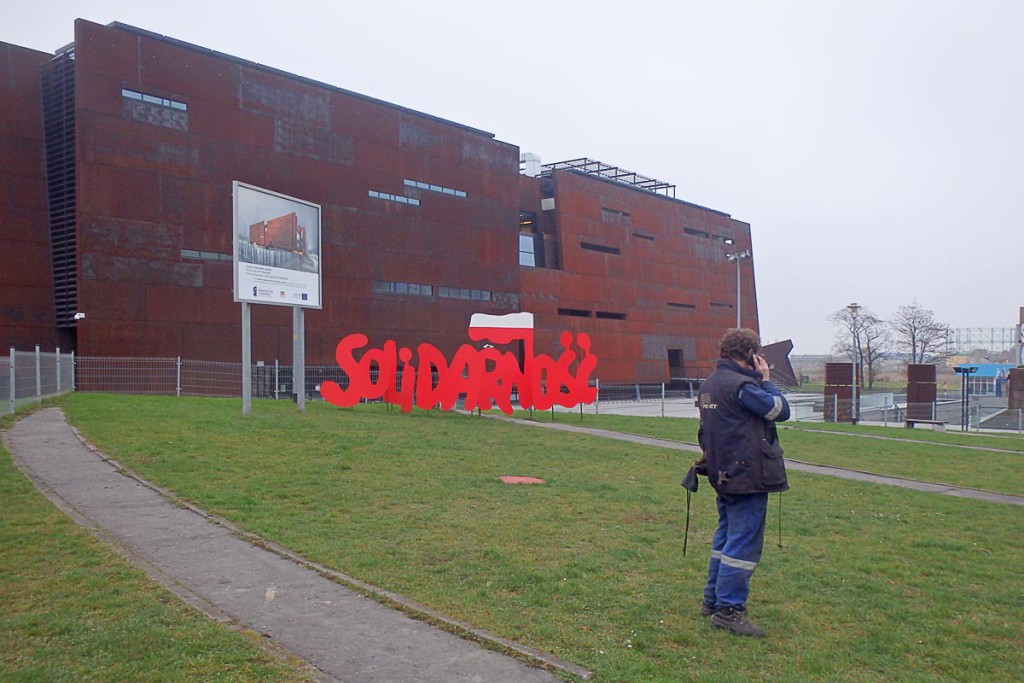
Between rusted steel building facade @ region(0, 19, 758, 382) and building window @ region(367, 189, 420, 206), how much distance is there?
7 cm

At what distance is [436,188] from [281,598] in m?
38.2

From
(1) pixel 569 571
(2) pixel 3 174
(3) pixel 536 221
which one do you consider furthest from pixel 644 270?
(1) pixel 569 571

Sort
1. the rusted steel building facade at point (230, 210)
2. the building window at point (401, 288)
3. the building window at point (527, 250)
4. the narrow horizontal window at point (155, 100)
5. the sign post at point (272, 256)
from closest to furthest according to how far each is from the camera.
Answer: the sign post at point (272, 256) < the rusted steel building facade at point (230, 210) < the narrow horizontal window at point (155, 100) < the building window at point (401, 288) < the building window at point (527, 250)

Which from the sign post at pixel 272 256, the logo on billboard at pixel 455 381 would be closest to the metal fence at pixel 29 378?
the sign post at pixel 272 256

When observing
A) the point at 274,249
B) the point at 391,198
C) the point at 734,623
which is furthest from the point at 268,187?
the point at 734,623

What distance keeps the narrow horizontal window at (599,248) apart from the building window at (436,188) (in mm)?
11525

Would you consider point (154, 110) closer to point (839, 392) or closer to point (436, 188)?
point (436, 188)

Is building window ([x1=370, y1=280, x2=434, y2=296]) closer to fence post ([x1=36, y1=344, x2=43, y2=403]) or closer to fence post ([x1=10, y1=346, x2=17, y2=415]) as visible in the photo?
fence post ([x1=36, y1=344, x2=43, y2=403])

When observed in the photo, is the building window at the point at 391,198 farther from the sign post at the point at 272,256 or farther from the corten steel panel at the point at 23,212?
the sign post at the point at 272,256

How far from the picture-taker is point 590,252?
53.1 metres

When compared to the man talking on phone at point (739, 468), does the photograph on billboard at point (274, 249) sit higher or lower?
higher

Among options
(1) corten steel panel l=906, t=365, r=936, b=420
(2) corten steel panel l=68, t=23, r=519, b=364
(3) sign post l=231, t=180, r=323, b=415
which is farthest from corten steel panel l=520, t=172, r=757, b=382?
(3) sign post l=231, t=180, r=323, b=415

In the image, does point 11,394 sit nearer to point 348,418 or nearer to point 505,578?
point 348,418

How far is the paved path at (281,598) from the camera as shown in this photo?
185 inches
